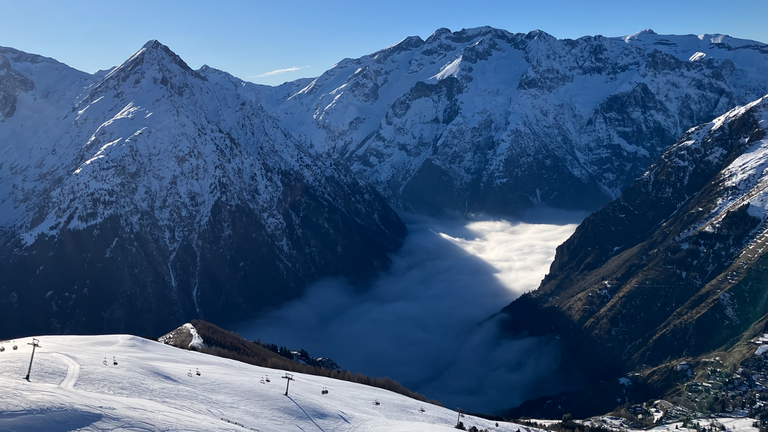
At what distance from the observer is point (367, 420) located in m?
87.2

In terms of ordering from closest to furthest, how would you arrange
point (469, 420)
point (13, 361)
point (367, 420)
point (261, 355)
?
point (13, 361) < point (367, 420) < point (469, 420) < point (261, 355)

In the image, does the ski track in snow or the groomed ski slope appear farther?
the ski track in snow

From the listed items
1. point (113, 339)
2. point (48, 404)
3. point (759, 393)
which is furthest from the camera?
point (759, 393)

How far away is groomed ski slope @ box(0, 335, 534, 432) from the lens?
192 feet

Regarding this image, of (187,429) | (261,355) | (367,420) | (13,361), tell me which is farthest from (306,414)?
(261,355)

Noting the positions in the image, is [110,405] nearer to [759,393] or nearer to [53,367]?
[53,367]

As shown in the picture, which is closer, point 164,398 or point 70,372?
point 164,398

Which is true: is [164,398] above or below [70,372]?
below

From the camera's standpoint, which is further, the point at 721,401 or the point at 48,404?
the point at 721,401

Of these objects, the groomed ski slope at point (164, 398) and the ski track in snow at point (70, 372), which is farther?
the ski track in snow at point (70, 372)

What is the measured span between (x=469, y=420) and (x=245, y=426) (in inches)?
2234

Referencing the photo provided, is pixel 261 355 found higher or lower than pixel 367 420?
higher

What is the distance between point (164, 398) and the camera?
75.1 m

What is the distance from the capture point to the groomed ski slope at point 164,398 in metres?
58.6
